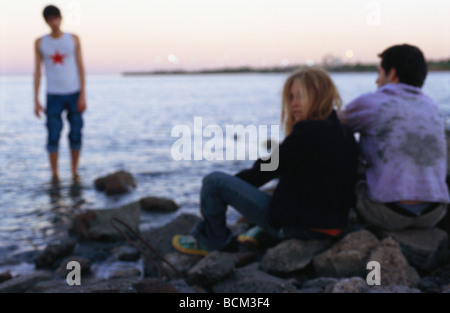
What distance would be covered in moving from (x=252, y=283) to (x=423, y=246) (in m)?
1.39

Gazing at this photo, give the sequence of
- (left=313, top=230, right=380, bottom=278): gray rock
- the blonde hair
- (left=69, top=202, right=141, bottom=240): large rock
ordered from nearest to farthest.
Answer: the blonde hair
(left=313, top=230, right=380, bottom=278): gray rock
(left=69, top=202, right=141, bottom=240): large rock

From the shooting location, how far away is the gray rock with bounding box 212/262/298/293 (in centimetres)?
319

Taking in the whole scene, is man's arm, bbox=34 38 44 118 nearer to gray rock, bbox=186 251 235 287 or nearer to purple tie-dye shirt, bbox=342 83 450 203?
gray rock, bbox=186 251 235 287

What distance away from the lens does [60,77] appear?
684 centimetres

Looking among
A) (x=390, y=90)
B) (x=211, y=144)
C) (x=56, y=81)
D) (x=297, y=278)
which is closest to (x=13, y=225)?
(x=56, y=81)

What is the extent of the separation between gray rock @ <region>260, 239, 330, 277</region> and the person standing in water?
444cm

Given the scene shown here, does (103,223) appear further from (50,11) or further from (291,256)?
(50,11)

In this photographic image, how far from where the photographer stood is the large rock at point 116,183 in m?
6.82

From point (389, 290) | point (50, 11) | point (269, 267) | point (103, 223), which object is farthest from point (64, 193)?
point (389, 290)

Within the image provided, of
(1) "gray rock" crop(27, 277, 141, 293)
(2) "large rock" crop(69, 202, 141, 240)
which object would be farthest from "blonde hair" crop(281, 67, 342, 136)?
(2) "large rock" crop(69, 202, 141, 240)

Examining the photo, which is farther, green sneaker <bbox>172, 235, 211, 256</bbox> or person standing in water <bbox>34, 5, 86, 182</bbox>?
person standing in water <bbox>34, 5, 86, 182</bbox>

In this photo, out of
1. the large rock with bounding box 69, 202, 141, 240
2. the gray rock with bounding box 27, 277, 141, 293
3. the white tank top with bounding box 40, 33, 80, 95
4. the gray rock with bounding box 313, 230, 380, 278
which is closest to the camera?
the gray rock with bounding box 27, 277, 141, 293

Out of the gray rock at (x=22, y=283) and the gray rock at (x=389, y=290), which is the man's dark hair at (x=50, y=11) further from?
the gray rock at (x=389, y=290)

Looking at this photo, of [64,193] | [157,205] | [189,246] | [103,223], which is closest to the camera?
[189,246]
